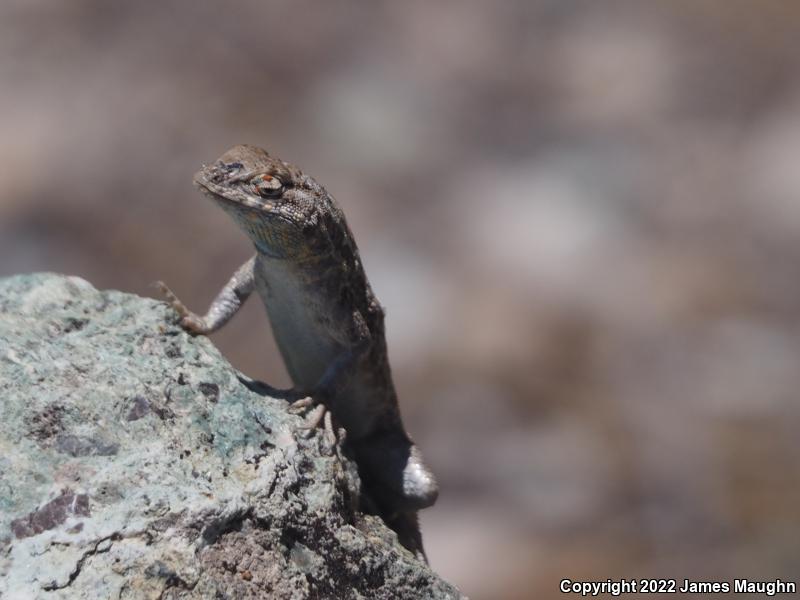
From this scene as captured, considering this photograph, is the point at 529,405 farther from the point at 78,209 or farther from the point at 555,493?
the point at 78,209

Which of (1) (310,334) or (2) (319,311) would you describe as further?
(1) (310,334)

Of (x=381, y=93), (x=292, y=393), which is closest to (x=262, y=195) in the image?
(x=292, y=393)

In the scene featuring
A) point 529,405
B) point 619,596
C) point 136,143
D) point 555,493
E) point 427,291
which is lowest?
point 619,596

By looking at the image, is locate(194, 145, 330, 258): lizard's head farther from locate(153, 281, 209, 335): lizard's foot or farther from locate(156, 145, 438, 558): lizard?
locate(153, 281, 209, 335): lizard's foot

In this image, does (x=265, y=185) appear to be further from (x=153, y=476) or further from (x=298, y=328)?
(x=153, y=476)

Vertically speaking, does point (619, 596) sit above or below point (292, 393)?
above

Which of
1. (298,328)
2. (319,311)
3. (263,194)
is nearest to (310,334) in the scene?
(298,328)

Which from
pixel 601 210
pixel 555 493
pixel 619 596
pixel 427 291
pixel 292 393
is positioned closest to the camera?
pixel 292 393

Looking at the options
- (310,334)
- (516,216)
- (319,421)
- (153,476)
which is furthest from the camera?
(516,216)

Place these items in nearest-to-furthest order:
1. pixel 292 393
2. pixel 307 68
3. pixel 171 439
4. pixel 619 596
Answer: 1. pixel 171 439
2. pixel 292 393
3. pixel 619 596
4. pixel 307 68
